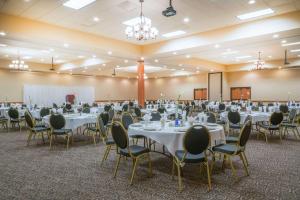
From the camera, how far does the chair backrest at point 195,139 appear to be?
3.47 meters

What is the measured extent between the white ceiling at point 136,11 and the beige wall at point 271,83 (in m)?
10.7

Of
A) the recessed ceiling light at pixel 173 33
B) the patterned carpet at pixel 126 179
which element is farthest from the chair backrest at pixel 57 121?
the recessed ceiling light at pixel 173 33

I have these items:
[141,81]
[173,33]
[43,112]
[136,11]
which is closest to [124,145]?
[136,11]

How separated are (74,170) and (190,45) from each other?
7.73 m

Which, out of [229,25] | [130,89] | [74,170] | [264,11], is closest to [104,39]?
[229,25]

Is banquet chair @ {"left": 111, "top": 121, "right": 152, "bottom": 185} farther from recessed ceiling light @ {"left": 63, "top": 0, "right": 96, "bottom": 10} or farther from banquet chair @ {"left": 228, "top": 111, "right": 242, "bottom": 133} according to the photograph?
recessed ceiling light @ {"left": 63, "top": 0, "right": 96, "bottom": 10}

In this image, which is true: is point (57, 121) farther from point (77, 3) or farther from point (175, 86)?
point (175, 86)

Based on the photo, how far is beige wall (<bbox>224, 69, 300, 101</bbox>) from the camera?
16875 mm

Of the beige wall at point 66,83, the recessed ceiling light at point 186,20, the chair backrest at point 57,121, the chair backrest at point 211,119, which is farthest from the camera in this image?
the beige wall at point 66,83

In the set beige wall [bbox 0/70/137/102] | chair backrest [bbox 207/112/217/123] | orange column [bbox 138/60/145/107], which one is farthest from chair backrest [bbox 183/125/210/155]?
beige wall [bbox 0/70/137/102]

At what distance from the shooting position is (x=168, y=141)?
13.1ft

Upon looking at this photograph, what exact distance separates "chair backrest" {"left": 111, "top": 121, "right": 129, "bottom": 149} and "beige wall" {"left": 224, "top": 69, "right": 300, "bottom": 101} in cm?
1676

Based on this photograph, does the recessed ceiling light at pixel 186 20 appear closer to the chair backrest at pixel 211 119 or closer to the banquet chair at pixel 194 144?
the chair backrest at pixel 211 119

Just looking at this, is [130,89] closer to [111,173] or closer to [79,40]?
[79,40]
